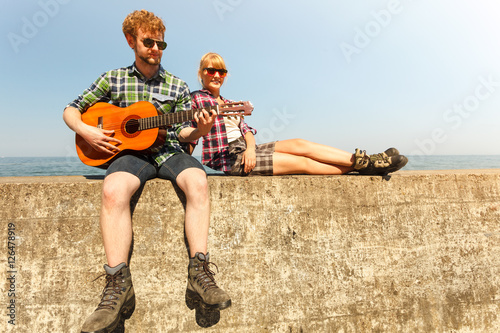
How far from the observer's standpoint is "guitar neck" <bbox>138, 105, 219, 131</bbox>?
2.51 m

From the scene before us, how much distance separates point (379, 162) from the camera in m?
2.71

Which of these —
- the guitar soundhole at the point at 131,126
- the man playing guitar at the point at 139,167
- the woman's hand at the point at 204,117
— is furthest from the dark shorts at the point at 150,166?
the woman's hand at the point at 204,117

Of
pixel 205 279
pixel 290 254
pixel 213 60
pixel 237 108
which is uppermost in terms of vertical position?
pixel 213 60

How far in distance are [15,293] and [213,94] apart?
8.11ft

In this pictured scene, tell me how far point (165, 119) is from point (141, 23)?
2.99ft

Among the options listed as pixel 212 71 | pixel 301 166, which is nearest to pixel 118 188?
pixel 212 71

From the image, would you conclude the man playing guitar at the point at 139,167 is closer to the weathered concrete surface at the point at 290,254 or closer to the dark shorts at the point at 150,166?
the dark shorts at the point at 150,166

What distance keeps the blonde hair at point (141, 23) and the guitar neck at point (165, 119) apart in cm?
80

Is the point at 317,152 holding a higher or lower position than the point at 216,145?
lower

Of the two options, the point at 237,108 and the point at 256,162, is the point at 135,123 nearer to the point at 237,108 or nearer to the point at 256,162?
the point at 237,108

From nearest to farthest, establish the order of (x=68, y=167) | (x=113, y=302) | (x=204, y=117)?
(x=113, y=302) → (x=204, y=117) → (x=68, y=167)

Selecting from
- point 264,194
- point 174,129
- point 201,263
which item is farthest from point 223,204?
point 174,129

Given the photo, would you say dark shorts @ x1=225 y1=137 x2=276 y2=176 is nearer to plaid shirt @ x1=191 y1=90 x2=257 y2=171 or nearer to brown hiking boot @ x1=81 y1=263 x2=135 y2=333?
plaid shirt @ x1=191 y1=90 x2=257 y2=171

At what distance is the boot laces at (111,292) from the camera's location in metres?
1.96
